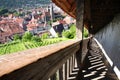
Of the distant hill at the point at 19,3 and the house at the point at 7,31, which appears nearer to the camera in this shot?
the house at the point at 7,31

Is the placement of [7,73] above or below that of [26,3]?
below

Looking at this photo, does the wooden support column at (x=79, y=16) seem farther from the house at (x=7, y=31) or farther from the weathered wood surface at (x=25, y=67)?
the house at (x=7, y=31)

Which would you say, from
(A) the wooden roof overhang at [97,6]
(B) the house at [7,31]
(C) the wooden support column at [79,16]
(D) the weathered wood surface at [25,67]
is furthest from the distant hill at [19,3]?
(D) the weathered wood surface at [25,67]

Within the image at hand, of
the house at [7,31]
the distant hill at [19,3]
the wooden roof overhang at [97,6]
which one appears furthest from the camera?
the distant hill at [19,3]

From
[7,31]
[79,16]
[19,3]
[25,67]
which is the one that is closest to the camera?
[25,67]

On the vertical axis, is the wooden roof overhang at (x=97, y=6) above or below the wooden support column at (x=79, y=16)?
above

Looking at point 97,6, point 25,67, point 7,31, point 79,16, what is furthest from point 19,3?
point 25,67

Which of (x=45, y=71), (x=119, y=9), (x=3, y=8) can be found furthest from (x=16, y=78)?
(x=3, y=8)

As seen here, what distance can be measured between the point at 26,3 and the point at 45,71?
15238cm

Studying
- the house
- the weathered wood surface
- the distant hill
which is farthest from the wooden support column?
the distant hill

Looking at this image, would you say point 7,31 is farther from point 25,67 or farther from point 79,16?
point 25,67

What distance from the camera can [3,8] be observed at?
389 feet

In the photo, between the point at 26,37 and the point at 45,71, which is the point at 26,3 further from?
the point at 45,71

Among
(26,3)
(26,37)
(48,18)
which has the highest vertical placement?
(26,3)
